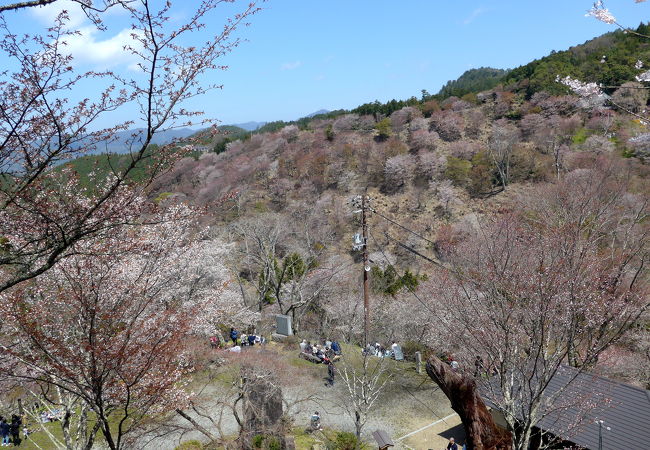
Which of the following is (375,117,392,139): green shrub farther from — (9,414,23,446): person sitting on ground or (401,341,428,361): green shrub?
(9,414,23,446): person sitting on ground

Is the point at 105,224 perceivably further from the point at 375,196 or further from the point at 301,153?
the point at 301,153

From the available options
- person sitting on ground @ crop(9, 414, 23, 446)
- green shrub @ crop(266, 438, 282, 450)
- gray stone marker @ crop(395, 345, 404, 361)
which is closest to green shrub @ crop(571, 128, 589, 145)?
gray stone marker @ crop(395, 345, 404, 361)

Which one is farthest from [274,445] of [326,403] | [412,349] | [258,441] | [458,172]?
[458,172]

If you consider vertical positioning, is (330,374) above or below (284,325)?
below

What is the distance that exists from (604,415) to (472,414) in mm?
5344

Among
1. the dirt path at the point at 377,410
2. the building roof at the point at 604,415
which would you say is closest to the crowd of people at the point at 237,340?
the dirt path at the point at 377,410

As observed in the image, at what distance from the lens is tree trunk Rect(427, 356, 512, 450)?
639 centimetres

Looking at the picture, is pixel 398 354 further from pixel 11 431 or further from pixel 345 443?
pixel 11 431

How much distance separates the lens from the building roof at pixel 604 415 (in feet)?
29.2

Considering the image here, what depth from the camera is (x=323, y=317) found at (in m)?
23.7

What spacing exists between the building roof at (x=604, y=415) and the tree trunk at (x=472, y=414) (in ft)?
10.2

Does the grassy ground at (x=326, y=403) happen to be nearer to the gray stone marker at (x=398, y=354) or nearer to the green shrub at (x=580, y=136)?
the gray stone marker at (x=398, y=354)

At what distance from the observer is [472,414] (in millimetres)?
6508

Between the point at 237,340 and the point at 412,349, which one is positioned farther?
the point at 412,349
